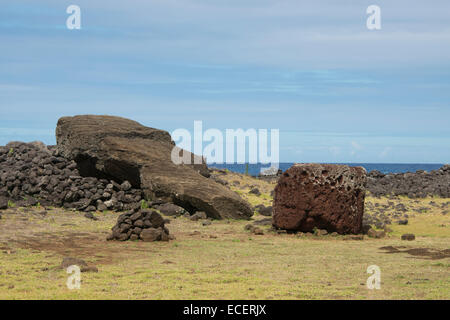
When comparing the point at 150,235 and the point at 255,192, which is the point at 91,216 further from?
the point at 255,192

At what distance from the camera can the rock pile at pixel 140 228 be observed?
46.9ft

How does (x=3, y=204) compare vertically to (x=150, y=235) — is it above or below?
above

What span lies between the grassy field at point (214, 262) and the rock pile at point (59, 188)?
1.62 meters

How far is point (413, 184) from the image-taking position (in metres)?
33.0

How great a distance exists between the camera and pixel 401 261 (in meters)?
11.6

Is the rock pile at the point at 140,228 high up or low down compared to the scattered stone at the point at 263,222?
up

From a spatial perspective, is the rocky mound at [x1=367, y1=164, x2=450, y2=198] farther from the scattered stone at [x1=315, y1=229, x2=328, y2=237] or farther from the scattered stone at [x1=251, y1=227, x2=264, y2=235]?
the scattered stone at [x1=251, y1=227, x2=264, y2=235]

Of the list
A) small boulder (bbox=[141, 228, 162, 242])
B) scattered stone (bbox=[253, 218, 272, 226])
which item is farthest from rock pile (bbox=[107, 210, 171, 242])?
scattered stone (bbox=[253, 218, 272, 226])

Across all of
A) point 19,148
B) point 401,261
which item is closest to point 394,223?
point 401,261

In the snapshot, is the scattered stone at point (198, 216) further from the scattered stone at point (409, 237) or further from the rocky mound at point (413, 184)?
the rocky mound at point (413, 184)

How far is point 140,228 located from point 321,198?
5.26 metres

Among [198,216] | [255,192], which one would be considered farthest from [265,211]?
[255,192]

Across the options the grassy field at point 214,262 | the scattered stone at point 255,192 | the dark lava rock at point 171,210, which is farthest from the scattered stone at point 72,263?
the scattered stone at point 255,192

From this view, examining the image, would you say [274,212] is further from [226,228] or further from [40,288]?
[40,288]
